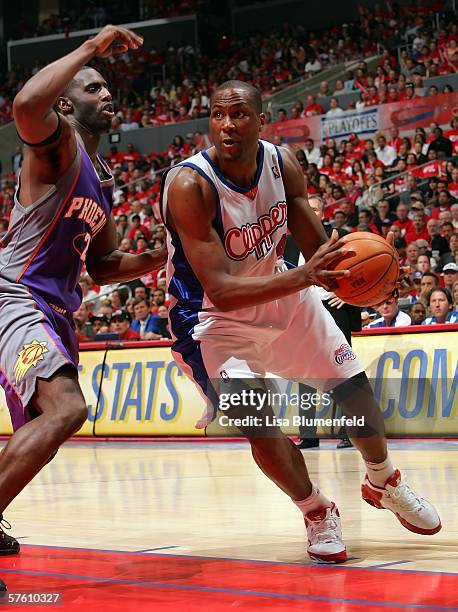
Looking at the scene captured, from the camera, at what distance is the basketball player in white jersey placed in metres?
4.34

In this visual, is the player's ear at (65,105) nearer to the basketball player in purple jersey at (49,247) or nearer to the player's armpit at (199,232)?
→ the basketball player in purple jersey at (49,247)

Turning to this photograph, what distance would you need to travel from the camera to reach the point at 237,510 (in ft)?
19.4

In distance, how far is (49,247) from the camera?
425 centimetres

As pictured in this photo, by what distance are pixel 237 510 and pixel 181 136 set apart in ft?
59.9

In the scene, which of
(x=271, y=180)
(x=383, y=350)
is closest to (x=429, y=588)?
(x=271, y=180)

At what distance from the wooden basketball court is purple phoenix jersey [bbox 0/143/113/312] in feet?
3.91

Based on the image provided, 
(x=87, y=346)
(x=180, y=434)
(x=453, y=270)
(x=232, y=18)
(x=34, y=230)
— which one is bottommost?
(x=180, y=434)

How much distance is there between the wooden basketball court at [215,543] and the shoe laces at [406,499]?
0.65 ft

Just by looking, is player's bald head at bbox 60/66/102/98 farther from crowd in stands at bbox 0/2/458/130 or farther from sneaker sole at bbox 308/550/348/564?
crowd in stands at bbox 0/2/458/130

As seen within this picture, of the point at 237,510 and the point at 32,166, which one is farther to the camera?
the point at 237,510

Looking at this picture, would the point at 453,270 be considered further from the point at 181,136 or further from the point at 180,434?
the point at 181,136

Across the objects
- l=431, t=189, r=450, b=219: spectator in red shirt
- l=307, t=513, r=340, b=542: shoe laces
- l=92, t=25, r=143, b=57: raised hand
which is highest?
l=92, t=25, r=143, b=57: raised hand

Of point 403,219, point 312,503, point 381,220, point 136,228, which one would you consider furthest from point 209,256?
point 136,228

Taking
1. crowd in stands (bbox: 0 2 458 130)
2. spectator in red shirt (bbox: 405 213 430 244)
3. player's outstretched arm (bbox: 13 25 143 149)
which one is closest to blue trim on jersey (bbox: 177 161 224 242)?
player's outstretched arm (bbox: 13 25 143 149)
